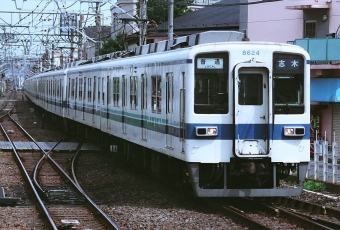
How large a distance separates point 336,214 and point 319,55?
37.8 ft

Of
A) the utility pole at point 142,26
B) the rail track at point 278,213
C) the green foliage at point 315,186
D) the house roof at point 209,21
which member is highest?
the house roof at point 209,21

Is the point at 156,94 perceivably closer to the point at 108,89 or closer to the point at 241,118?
the point at 241,118

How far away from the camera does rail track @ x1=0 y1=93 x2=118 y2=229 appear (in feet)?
34.9

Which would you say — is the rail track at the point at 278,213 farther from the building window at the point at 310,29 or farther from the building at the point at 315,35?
the building window at the point at 310,29

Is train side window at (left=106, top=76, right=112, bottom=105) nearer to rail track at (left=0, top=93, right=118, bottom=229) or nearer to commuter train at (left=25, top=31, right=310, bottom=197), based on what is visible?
rail track at (left=0, top=93, right=118, bottom=229)

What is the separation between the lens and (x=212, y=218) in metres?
10.8

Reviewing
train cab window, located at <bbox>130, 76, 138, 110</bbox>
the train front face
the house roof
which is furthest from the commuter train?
the house roof

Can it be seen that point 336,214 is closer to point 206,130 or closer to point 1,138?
point 206,130

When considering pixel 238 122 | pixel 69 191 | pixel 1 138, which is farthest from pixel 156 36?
pixel 238 122

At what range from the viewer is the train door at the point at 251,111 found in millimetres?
11398

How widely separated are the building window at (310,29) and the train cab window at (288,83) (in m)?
14.4

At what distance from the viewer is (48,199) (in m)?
12.8

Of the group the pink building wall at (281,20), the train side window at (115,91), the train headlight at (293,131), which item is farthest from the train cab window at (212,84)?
the pink building wall at (281,20)

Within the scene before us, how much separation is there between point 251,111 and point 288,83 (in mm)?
779
